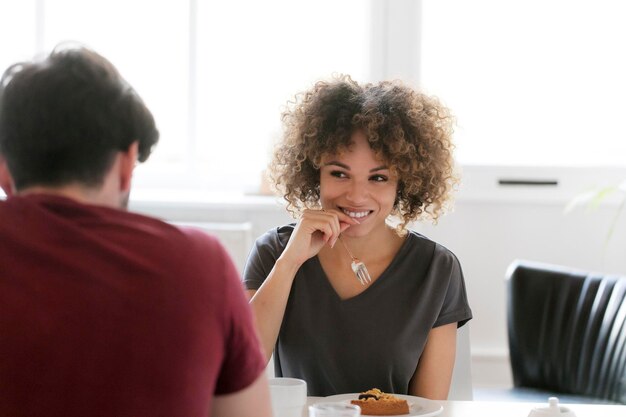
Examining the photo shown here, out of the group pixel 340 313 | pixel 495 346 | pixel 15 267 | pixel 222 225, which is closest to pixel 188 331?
pixel 15 267

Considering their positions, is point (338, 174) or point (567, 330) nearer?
point (338, 174)

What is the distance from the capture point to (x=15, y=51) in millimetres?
4168

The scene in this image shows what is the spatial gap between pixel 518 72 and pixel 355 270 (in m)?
2.14

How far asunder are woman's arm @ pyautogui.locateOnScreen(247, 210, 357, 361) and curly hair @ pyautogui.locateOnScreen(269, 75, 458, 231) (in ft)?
0.47

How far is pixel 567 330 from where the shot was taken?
9.48ft

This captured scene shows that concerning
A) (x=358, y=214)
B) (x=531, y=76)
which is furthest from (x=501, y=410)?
(x=531, y=76)

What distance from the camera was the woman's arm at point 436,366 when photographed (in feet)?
6.67

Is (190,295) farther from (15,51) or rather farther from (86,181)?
(15,51)

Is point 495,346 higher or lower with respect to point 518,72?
lower

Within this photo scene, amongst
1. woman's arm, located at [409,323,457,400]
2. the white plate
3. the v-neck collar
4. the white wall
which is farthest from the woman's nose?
the white wall

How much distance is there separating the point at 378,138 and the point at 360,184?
0.10 meters

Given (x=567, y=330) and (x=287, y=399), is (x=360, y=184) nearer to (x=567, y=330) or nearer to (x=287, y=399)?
(x=287, y=399)

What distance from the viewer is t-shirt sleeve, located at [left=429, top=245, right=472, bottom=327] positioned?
2074 mm

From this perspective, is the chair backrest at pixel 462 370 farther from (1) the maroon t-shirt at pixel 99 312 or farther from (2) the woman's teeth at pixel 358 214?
(1) the maroon t-shirt at pixel 99 312
